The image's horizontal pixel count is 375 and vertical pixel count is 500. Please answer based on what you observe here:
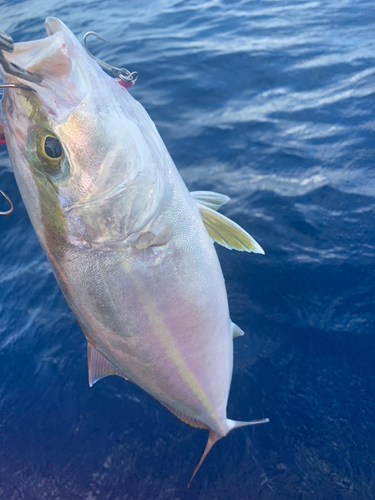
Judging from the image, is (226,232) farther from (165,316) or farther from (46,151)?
(46,151)

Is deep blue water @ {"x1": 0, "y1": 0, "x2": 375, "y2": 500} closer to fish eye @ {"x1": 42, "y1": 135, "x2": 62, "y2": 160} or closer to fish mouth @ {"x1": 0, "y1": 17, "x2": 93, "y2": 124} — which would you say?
fish eye @ {"x1": 42, "y1": 135, "x2": 62, "y2": 160}

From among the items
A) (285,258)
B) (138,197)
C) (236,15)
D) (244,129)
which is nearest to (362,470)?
(285,258)

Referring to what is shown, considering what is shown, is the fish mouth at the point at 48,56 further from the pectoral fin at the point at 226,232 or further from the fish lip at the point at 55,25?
the pectoral fin at the point at 226,232

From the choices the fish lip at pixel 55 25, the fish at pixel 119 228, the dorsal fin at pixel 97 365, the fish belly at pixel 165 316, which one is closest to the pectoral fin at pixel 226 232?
the fish at pixel 119 228

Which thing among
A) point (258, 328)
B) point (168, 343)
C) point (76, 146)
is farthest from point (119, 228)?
point (258, 328)

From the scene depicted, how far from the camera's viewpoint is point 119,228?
5.22 ft

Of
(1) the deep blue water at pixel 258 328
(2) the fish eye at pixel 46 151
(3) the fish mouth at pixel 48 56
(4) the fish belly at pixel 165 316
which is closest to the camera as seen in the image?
(3) the fish mouth at pixel 48 56

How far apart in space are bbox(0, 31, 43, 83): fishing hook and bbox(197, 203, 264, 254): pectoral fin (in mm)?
906

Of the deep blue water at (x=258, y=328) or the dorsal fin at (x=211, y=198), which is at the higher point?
the dorsal fin at (x=211, y=198)

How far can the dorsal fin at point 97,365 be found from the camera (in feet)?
6.22

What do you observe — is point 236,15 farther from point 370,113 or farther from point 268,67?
point 370,113

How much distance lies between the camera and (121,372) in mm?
1944

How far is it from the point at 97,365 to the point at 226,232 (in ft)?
3.02

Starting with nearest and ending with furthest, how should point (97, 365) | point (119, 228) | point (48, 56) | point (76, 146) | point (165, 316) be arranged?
1. point (48, 56)
2. point (76, 146)
3. point (119, 228)
4. point (165, 316)
5. point (97, 365)
